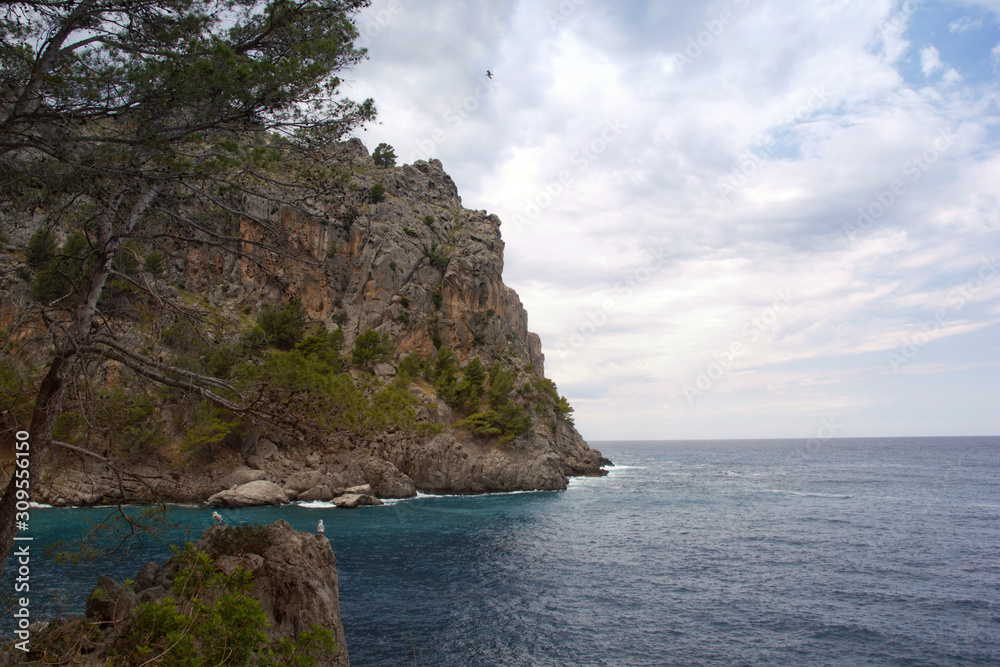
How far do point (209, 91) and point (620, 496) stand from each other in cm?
4651

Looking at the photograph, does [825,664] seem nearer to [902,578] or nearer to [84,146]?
[902,578]

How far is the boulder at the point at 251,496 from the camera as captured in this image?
3616cm

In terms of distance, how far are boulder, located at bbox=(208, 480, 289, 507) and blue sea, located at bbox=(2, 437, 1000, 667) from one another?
156 centimetres

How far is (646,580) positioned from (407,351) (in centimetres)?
3925

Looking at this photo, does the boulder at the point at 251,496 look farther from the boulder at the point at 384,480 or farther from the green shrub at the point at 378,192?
the green shrub at the point at 378,192

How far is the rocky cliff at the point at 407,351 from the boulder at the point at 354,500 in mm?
2972

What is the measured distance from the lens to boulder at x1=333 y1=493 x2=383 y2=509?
3819 centimetres

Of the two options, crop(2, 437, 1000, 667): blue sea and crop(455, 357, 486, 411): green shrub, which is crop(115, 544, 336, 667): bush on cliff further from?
crop(455, 357, 486, 411): green shrub

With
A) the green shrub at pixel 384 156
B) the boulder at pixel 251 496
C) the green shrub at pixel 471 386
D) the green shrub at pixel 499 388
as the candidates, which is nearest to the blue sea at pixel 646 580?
the boulder at pixel 251 496

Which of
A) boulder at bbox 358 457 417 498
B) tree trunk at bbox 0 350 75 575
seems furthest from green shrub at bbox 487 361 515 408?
tree trunk at bbox 0 350 75 575

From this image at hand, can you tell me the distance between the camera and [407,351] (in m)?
57.2

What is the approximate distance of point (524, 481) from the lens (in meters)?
51.0

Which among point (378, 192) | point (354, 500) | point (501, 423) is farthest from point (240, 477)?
point (378, 192)

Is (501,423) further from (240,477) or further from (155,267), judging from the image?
(155,267)
